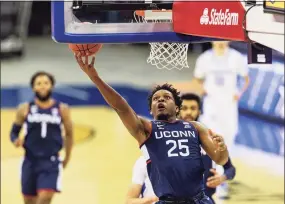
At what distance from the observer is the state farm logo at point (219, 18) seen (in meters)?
5.24

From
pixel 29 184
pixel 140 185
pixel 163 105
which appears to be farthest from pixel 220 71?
pixel 163 105

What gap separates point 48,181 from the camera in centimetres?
795

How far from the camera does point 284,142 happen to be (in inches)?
443

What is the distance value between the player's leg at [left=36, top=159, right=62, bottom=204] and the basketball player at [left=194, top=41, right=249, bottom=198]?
8.70 feet

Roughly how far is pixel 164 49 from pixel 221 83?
444 centimetres

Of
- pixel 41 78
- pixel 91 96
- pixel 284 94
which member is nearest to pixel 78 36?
pixel 41 78

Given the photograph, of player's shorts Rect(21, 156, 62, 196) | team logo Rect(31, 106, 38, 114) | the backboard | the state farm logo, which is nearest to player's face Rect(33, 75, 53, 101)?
team logo Rect(31, 106, 38, 114)

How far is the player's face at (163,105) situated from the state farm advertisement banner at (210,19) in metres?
0.46

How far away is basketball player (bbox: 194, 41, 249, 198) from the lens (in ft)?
33.3

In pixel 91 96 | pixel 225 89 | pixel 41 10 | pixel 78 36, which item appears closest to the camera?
pixel 78 36

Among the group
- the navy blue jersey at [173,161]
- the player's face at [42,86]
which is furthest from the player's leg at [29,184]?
the navy blue jersey at [173,161]

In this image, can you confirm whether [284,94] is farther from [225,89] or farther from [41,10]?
[41,10]

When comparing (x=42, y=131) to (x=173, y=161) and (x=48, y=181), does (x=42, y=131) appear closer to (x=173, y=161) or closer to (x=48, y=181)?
(x=48, y=181)

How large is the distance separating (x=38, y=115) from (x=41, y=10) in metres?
17.0
